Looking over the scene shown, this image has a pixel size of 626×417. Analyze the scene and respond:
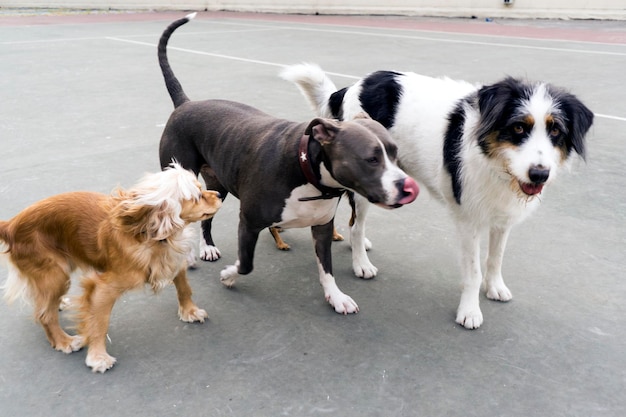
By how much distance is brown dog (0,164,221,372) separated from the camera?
2.55 m

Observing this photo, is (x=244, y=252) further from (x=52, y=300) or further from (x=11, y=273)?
(x=11, y=273)

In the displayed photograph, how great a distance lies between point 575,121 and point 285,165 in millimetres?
1395

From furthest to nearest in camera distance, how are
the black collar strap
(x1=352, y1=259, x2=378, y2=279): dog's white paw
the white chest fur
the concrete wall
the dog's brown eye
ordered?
the concrete wall, (x1=352, y1=259, x2=378, y2=279): dog's white paw, the white chest fur, the black collar strap, the dog's brown eye

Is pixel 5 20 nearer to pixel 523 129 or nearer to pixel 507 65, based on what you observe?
pixel 507 65

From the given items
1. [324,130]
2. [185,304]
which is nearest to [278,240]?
[185,304]

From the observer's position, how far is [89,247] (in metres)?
2.64

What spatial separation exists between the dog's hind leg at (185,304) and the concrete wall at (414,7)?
16328mm

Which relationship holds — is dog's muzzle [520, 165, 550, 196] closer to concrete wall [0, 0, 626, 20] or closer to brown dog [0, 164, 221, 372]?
brown dog [0, 164, 221, 372]

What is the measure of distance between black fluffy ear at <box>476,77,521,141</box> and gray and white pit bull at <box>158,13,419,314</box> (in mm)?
474

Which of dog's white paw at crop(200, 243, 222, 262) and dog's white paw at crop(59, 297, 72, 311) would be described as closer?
dog's white paw at crop(59, 297, 72, 311)

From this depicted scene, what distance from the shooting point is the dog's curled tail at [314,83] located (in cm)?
360

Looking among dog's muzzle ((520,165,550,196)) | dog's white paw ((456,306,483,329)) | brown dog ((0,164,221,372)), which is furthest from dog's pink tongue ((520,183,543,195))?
brown dog ((0,164,221,372))

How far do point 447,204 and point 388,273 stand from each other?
61cm

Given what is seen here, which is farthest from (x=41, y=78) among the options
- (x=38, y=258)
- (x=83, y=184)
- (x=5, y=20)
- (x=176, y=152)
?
(x=5, y=20)
